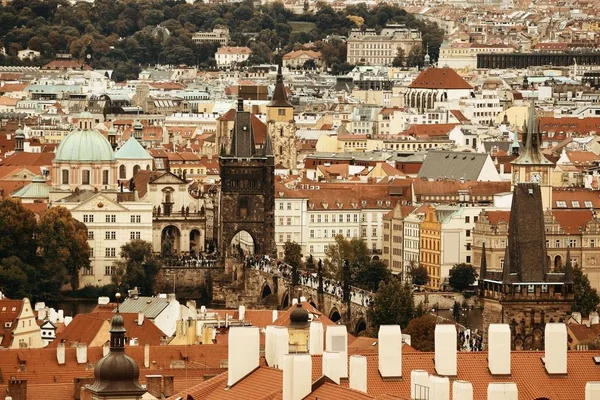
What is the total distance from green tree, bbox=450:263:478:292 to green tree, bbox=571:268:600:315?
9.15 metres

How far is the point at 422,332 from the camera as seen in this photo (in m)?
66.9

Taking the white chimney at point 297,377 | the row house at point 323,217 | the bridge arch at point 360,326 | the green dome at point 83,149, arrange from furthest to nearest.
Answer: the green dome at point 83,149 < the row house at point 323,217 < the bridge arch at point 360,326 < the white chimney at point 297,377

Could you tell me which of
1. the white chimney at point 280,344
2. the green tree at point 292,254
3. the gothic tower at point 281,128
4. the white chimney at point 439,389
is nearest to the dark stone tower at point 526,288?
the white chimney at point 280,344

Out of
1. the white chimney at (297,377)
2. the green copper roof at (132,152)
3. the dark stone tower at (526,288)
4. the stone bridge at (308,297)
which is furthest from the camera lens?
the green copper roof at (132,152)

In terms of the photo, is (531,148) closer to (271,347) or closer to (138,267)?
(138,267)

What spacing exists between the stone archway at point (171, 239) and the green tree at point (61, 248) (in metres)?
6.31

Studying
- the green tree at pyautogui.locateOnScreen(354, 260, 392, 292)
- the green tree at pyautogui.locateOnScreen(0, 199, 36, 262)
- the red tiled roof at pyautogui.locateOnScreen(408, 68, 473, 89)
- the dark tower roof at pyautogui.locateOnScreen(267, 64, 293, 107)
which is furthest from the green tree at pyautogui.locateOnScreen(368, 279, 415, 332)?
the red tiled roof at pyautogui.locateOnScreen(408, 68, 473, 89)

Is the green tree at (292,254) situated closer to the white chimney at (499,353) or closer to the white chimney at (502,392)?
the white chimney at (499,353)

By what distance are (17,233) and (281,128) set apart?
125 ft

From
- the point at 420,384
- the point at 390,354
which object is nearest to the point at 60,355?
the point at 390,354

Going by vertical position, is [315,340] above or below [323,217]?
above

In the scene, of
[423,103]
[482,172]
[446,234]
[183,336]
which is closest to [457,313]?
[446,234]

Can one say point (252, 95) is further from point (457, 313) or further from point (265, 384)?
point (265, 384)

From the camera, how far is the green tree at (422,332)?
63.5 meters
